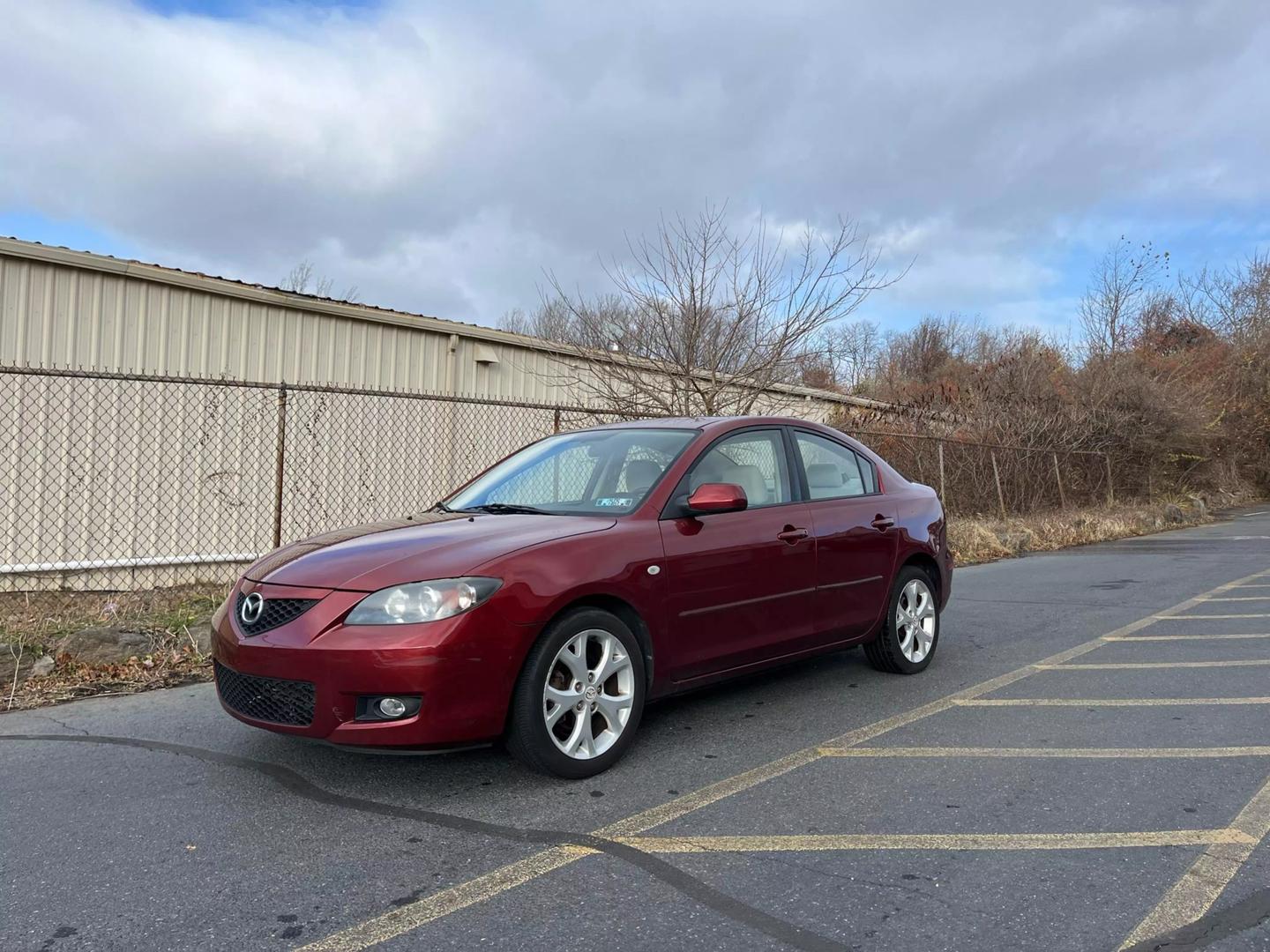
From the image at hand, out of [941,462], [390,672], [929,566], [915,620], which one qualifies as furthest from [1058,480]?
[390,672]

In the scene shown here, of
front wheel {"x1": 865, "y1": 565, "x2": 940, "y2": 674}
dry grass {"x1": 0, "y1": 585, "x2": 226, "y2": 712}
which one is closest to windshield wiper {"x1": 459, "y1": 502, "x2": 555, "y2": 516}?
front wheel {"x1": 865, "y1": 565, "x2": 940, "y2": 674}

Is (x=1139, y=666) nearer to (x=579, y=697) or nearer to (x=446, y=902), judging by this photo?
(x=579, y=697)

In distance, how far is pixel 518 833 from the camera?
3357 millimetres

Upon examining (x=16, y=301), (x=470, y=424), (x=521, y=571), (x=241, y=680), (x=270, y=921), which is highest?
(x=16, y=301)

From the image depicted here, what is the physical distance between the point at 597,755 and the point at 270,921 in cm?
149

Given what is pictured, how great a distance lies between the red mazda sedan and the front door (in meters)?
0.01

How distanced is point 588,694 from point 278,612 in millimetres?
1283

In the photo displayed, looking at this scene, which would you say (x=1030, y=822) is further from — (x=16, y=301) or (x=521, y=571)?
(x=16, y=301)

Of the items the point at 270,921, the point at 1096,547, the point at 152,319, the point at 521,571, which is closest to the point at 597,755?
the point at 521,571

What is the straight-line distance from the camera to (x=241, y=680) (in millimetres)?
3842

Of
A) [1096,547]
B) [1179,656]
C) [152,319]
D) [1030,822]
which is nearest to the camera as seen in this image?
[1030,822]

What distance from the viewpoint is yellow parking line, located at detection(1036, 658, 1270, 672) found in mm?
5984

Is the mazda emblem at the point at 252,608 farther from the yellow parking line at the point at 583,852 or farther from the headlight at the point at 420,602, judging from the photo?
the yellow parking line at the point at 583,852

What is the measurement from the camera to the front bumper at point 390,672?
3482 mm
